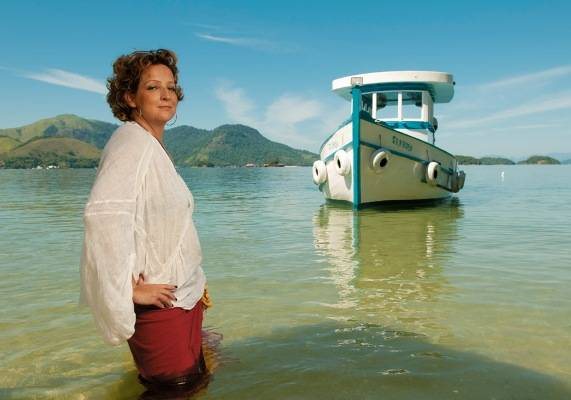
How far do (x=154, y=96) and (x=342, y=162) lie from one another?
1438 cm

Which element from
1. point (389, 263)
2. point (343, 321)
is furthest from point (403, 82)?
point (343, 321)

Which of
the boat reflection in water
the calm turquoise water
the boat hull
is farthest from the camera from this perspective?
the boat hull

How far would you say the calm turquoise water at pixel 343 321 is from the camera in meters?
3.47

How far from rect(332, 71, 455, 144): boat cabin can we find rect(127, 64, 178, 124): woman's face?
16.0m

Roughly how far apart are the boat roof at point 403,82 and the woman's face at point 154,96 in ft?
51.8

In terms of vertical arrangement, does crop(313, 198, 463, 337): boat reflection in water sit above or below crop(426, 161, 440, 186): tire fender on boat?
below

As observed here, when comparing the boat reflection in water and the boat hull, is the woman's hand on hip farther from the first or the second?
the boat hull

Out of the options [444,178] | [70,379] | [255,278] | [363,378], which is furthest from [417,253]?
[444,178]

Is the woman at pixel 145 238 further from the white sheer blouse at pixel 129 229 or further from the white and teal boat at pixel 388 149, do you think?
the white and teal boat at pixel 388 149

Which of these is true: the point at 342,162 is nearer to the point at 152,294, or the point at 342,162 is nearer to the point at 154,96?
the point at 154,96

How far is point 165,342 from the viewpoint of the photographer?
2365 mm

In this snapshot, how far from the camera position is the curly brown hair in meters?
2.34

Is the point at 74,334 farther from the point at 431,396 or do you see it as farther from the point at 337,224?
the point at 337,224

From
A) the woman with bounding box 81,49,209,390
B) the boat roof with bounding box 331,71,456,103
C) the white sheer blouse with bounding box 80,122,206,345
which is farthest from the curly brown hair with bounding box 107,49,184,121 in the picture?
the boat roof with bounding box 331,71,456,103
